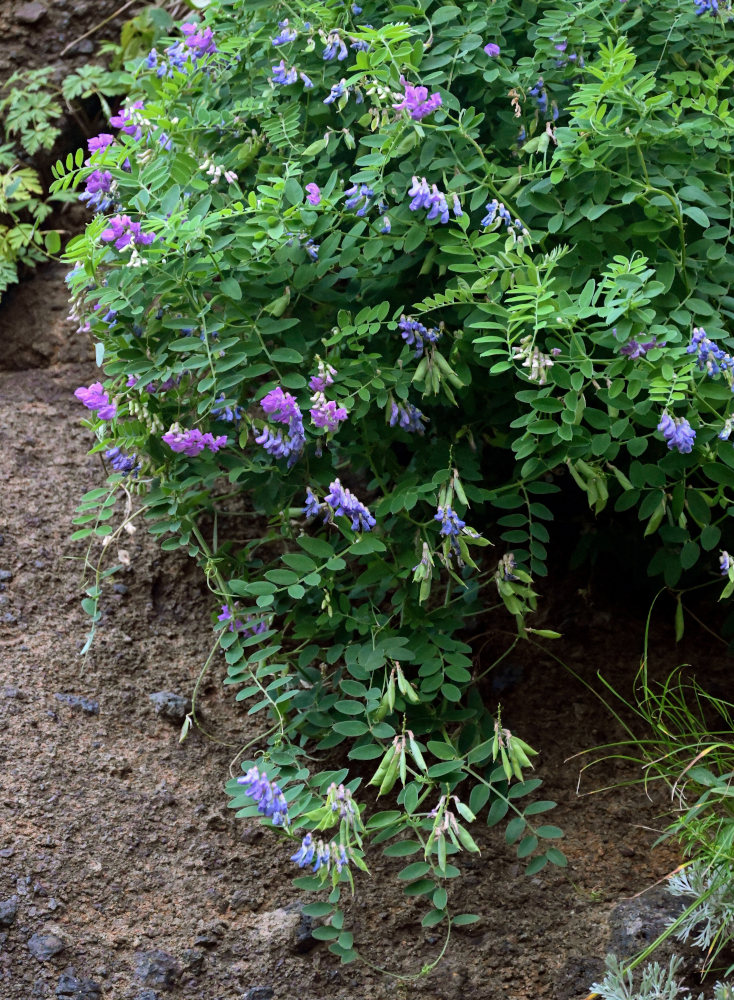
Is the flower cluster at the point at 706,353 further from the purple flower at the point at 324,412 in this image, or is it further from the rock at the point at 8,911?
the rock at the point at 8,911

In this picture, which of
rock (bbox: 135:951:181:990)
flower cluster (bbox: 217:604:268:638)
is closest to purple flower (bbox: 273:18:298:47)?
flower cluster (bbox: 217:604:268:638)

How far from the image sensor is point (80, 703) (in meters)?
2.25

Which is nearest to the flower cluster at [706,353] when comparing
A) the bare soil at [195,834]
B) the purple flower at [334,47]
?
the bare soil at [195,834]

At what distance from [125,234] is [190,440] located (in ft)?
1.30

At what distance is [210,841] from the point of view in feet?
6.86

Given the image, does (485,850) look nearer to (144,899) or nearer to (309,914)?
(309,914)

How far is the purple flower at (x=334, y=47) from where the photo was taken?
2147 mm

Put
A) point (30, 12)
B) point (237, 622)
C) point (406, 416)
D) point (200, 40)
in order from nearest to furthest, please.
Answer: point (406, 416) < point (237, 622) < point (200, 40) < point (30, 12)

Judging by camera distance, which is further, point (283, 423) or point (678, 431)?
point (283, 423)

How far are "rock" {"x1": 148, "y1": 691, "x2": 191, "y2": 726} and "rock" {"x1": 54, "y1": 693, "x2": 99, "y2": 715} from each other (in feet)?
0.38

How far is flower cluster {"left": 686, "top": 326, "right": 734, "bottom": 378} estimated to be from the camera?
6.02ft

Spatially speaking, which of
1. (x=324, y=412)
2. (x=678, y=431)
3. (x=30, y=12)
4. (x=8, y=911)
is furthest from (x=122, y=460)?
(x=30, y=12)

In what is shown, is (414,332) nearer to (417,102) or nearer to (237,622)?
(417,102)

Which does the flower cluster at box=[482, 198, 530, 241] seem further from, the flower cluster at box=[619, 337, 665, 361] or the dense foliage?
the flower cluster at box=[619, 337, 665, 361]
